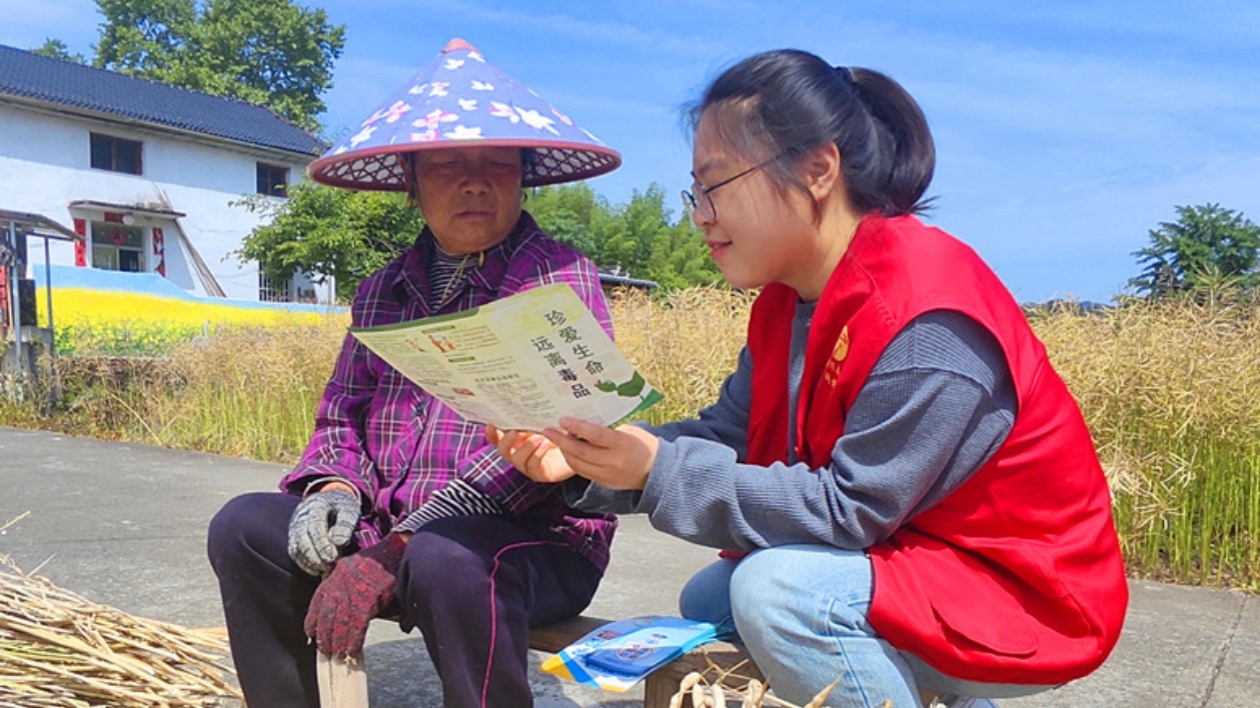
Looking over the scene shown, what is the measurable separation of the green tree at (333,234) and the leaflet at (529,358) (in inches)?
737

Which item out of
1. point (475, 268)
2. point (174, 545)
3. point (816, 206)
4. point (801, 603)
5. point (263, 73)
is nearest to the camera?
point (801, 603)

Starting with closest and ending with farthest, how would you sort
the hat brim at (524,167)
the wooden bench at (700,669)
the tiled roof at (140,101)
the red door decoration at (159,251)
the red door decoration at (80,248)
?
1. the wooden bench at (700,669)
2. the hat brim at (524,167)
3. the red door decoration at (80,248)
4. the tiled roof at (140,101)
5. the red door decoration at (159,251)

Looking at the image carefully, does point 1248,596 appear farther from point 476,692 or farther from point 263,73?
point 263,73

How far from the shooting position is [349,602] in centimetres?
174

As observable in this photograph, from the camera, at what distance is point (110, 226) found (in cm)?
2309

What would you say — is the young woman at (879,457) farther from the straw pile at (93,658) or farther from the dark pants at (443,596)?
the straw pile at (93,658)

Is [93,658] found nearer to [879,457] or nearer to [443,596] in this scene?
[443,596]

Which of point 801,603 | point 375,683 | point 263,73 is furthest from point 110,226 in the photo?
point 801,603

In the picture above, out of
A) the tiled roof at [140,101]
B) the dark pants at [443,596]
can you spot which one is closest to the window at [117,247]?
the tiled roof at [140,101]

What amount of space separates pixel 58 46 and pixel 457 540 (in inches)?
1879

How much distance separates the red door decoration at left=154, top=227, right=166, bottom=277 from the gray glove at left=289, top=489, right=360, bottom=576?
24693 mm

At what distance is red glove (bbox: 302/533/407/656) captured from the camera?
1.74 m

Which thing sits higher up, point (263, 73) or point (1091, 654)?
point (263, 73)

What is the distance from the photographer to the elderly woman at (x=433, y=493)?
5.56 ft
